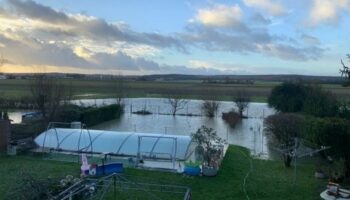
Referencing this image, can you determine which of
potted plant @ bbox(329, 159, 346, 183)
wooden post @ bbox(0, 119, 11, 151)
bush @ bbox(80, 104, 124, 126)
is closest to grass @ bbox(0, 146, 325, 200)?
potted plant @ bbox(329, 159, 346, 183)

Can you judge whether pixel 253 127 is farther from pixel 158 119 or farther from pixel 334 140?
pixel 334 140

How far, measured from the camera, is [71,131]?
24078 mm

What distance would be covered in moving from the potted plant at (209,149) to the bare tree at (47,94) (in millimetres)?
16262

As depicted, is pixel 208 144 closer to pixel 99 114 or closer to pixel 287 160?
pixel 287 160

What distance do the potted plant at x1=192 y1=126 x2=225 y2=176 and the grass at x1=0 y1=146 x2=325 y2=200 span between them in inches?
15.4

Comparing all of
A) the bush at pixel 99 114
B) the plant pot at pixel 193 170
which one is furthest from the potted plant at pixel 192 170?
the bush at pixel 99 114

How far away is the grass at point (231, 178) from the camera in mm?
15996

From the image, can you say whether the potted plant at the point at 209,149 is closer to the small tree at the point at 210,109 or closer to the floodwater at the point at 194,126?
the floodwater at the point at 194,126

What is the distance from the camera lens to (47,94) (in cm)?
3666

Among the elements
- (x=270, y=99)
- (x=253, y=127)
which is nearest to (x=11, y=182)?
(x=253, y=127)

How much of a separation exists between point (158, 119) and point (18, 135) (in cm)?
2052

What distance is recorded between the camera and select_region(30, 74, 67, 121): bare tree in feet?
113

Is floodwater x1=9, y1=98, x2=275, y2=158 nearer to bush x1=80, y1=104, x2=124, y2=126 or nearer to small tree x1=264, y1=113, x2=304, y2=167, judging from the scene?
bush x1=80, y1=104, x2=124, y2=126

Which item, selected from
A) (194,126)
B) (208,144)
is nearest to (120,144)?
(208,144)
